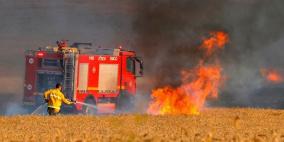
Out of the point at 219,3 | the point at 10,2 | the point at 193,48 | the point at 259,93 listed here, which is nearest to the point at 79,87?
the point at 193,48

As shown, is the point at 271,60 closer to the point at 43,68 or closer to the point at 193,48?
the point at 193,48

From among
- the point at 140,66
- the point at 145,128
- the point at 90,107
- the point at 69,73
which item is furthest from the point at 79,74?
the point at 145,128

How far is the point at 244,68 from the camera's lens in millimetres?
59500

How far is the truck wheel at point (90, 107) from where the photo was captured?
36000 millimetres

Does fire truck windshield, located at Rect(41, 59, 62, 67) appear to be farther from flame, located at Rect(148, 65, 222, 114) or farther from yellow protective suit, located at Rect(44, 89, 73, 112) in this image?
yellow protective suit, located at Rect(44, 89, 73, 112)

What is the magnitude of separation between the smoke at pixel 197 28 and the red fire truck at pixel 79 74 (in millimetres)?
2871

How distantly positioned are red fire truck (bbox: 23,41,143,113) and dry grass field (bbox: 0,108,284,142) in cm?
595

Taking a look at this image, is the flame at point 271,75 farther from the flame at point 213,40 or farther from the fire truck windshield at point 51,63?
the fire truck windshield at point 51,63

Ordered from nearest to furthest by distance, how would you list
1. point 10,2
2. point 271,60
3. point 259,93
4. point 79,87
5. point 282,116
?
point 282,116, point 79,87, point 259,93, point 271,60, point 10,2

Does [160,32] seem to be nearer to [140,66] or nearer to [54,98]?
[140,66]

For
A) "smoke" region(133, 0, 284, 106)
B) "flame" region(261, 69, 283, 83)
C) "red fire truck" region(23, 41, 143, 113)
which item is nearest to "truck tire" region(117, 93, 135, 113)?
"red fire truck" region(23, 41, 143, 113)

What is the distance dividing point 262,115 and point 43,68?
9.48 m

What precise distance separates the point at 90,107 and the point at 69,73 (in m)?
1.66

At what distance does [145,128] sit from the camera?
26.2m
